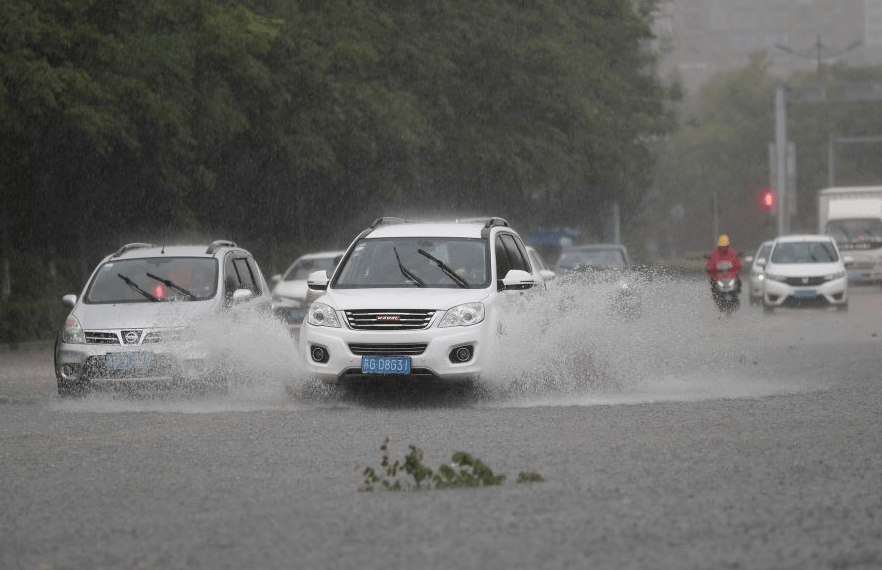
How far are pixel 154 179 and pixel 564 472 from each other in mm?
22121

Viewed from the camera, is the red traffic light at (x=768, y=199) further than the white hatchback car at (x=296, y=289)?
Yes

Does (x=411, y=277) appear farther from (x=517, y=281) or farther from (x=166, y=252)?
(x=166, y=252)

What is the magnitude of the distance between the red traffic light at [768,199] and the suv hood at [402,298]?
137 ft

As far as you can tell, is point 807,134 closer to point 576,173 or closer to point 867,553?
point 576,173

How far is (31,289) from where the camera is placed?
1407 inches

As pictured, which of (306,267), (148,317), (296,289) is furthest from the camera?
(306,267)

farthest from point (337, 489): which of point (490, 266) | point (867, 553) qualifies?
point (490, 266)

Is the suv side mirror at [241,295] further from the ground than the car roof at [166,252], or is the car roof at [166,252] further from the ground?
the car roof at [166,252]

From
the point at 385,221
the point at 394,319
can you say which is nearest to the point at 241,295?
the point at 385,221

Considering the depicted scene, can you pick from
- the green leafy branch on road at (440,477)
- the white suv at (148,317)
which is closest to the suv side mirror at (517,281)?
the white suv at (148,317)

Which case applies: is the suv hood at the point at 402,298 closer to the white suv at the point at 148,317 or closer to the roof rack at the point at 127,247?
the white suv at the point at 148,317

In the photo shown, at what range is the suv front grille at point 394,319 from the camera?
15.6m

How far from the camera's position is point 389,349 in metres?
15.6

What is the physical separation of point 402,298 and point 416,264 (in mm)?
1189
